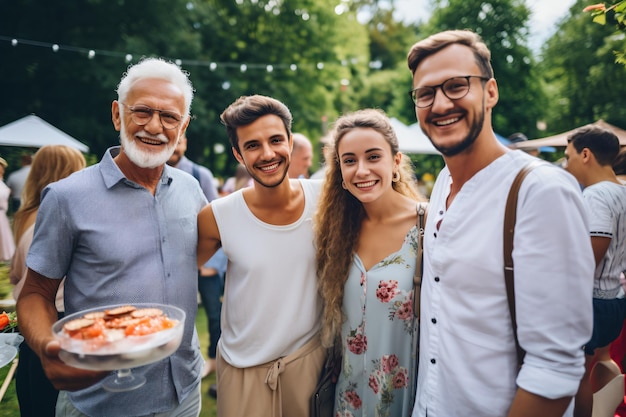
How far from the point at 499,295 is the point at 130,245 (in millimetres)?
1645

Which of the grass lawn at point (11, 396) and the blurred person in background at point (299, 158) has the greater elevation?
the blurred person in background at point (299, 158)

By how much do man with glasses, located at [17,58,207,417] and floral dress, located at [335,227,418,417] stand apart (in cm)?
88

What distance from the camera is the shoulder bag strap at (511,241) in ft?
4.69

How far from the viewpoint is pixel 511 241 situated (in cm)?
143

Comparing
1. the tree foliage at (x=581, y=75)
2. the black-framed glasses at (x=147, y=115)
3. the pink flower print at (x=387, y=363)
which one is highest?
the tree foliage at (x=581, y=75)

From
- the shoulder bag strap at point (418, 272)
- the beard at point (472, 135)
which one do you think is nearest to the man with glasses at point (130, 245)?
the shoulder bag strap at point (418, 272)

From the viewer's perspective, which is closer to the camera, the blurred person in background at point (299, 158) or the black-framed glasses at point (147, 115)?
the black-framed glasses at point (147, 115)

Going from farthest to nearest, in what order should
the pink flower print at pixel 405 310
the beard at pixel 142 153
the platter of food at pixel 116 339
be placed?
the pink flower print at pixel 405 310 < the beard at pixel 142 153 < the platter of food at pixel 116 339

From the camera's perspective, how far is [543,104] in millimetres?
19484

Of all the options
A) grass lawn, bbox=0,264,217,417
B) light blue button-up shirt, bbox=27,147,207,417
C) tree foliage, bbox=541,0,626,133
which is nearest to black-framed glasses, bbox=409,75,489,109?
light blue button-up shirt, bbox=27,147,207,417

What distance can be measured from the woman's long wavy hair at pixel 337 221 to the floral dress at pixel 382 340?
105 mm

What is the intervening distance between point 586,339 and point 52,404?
367 cm

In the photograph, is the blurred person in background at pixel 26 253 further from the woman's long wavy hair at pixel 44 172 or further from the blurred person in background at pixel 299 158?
the blurred person in background at pixel 299 158

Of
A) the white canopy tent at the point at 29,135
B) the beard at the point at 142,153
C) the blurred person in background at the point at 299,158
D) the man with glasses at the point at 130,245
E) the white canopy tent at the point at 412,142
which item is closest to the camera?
the man with glasses at the point at 130,245
